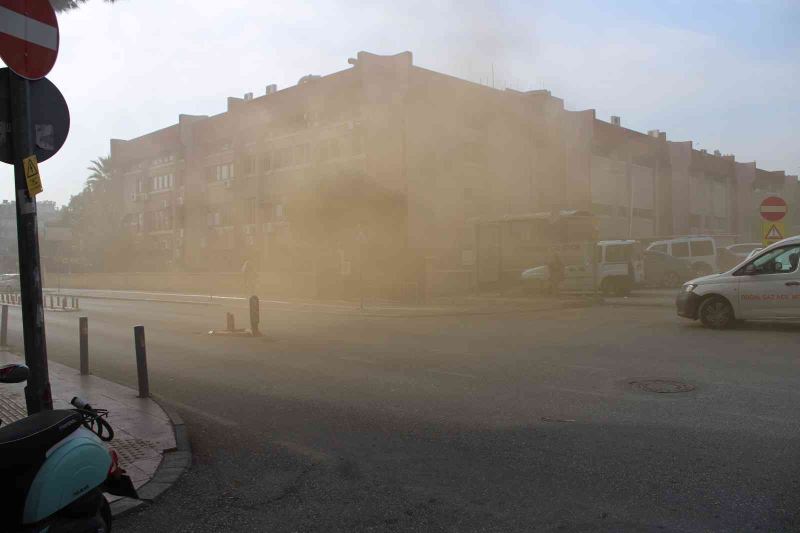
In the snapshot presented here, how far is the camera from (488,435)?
10.1ft

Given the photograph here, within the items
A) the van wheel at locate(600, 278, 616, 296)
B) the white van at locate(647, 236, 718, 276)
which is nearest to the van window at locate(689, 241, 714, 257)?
the white van at locate(647, 236, 718, 276)

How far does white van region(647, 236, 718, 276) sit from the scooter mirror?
1422 cm

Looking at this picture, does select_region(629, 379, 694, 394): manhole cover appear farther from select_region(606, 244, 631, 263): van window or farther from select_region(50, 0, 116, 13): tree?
select_region(606, 244, 631, 263): van window

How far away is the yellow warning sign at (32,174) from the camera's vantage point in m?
2.21

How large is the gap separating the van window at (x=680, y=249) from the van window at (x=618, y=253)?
2.77m

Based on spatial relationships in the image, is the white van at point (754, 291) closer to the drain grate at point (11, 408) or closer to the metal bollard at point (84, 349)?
the metal bollard at point (84, 349)

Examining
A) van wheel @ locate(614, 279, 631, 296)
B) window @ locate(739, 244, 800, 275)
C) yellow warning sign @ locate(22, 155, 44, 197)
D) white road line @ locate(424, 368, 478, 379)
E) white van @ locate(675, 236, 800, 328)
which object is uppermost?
yellow warning sign @ locate(22, 155, 44, 197)

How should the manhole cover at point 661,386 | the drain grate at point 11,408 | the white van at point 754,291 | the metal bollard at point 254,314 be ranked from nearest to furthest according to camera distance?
1. the drain grate at point 11,408
2. the manhole cover at point 661,386
3. the white van at point 754,291
4. the metal bollard at point 254,314

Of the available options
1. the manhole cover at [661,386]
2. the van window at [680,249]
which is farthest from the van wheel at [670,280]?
the manhole cover at [661,386]

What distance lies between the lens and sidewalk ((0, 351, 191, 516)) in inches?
102

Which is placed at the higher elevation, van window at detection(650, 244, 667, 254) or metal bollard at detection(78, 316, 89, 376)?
van window at detection(650, 244, 667, 254)

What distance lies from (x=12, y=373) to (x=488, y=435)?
2063 millimetres

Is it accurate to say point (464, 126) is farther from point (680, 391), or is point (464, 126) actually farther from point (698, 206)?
point (698, 206)

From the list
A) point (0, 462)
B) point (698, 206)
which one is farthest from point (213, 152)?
point (0, 462)
